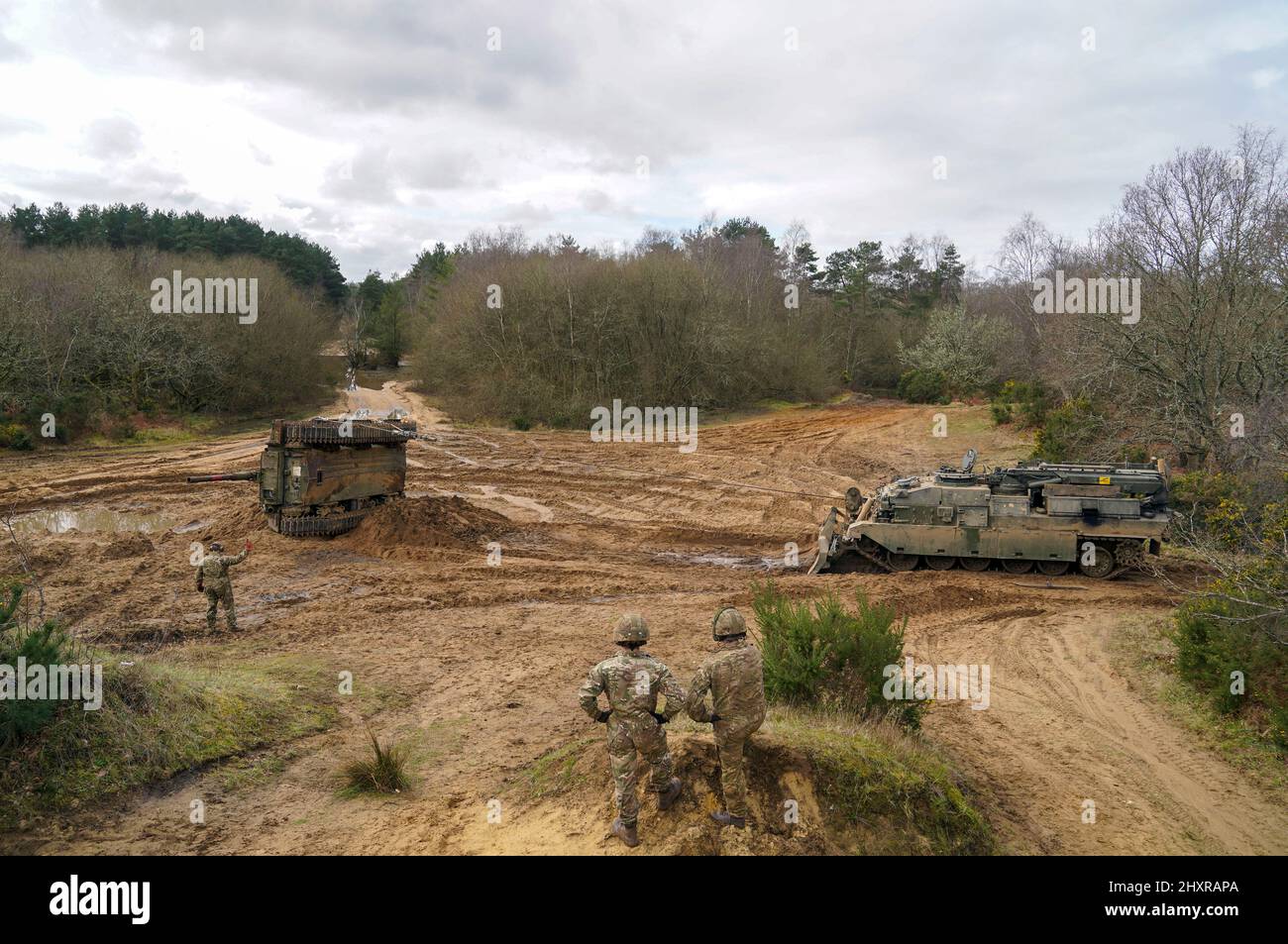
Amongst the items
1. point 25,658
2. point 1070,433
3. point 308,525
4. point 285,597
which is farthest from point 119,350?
point 1070,433

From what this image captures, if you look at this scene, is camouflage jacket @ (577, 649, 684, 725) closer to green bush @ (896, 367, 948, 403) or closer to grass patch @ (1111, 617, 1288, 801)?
grass patch @ (1111, 617, 1288, 801)

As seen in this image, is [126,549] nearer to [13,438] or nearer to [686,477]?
[686,477]

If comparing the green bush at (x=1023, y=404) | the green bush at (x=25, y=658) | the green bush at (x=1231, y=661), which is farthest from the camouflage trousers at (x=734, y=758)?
the green bush at (x=1023, y=404)

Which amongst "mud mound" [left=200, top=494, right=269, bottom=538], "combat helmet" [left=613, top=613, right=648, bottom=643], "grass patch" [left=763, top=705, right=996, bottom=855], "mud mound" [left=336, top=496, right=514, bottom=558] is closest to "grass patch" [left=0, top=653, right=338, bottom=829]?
"combat helmet" [left=613, top=613, right=648, bottom=643]

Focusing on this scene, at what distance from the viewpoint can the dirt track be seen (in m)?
6.69

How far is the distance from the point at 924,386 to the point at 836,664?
4370 cm

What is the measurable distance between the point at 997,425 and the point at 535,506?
877 inches

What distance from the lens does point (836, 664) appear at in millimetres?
8570

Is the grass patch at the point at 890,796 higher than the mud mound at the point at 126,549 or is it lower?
lower

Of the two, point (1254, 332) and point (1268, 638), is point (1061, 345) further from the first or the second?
point (1268, 638)

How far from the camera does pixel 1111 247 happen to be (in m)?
23.7

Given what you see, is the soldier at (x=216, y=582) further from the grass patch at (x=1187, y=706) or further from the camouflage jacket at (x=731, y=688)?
the grass patch at (x=1187, y=706)

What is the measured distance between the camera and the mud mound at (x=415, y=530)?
17.5m
